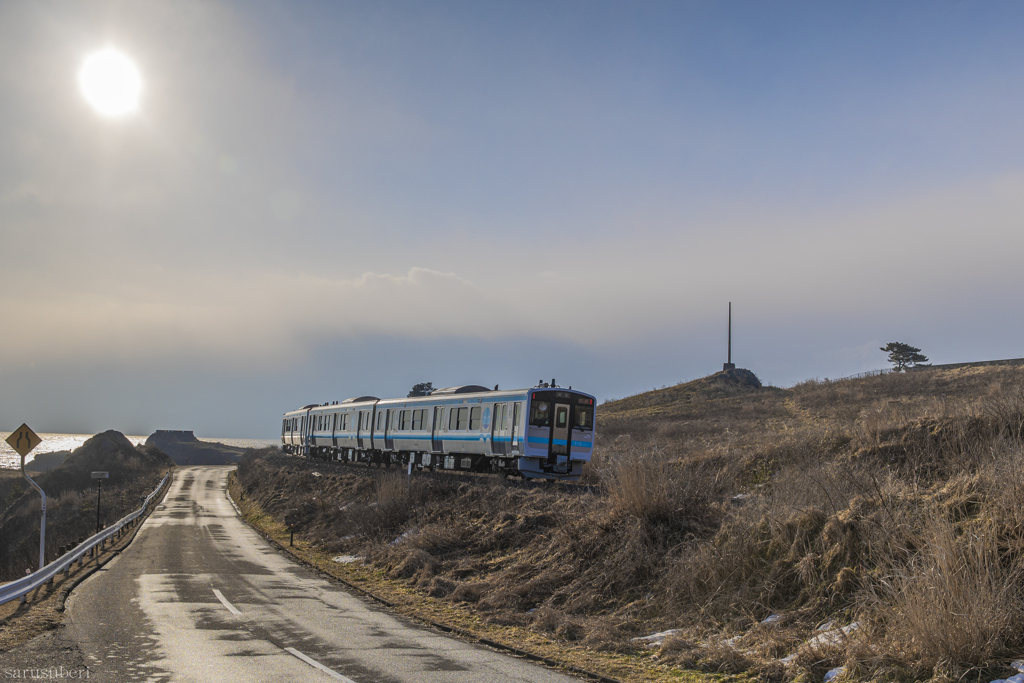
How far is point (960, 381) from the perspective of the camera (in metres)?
31.9

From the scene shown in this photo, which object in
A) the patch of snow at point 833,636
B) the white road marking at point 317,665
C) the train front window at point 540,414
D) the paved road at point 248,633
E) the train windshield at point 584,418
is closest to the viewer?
the patch of snow at point 833,636

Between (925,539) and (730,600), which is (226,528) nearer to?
(730,600)

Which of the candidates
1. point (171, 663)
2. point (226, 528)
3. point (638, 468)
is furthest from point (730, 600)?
point (226, 528)

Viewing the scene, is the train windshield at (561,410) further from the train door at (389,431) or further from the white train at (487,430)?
the train door at (389,431)

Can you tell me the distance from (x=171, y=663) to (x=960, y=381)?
35113mm

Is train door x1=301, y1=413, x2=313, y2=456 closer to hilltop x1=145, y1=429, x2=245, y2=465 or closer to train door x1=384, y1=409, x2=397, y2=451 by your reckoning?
train door x1=384, y1=409, x2=397, y2=451

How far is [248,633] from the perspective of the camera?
10.0m

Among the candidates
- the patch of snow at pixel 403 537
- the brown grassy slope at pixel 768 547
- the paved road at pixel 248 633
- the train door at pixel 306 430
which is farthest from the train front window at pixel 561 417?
the train door at pixel 306 430

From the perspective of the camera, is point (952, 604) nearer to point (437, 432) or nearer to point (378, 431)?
point (437, 432)

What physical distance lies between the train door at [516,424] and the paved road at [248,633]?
24.7 ft

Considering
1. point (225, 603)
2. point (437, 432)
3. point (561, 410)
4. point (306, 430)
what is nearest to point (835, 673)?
point (225, 603)

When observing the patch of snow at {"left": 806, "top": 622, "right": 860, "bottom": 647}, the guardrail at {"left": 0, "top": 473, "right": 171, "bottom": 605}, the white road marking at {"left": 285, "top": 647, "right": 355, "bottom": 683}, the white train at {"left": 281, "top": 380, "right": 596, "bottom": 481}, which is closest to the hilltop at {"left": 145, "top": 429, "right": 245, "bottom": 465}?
the white train at {"left": 281, "top": 380, "right": 596, "bottom": 481}

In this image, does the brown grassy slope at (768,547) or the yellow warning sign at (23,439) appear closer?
the brown grassy slope at (768,547)

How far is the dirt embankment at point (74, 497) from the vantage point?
111 ft
